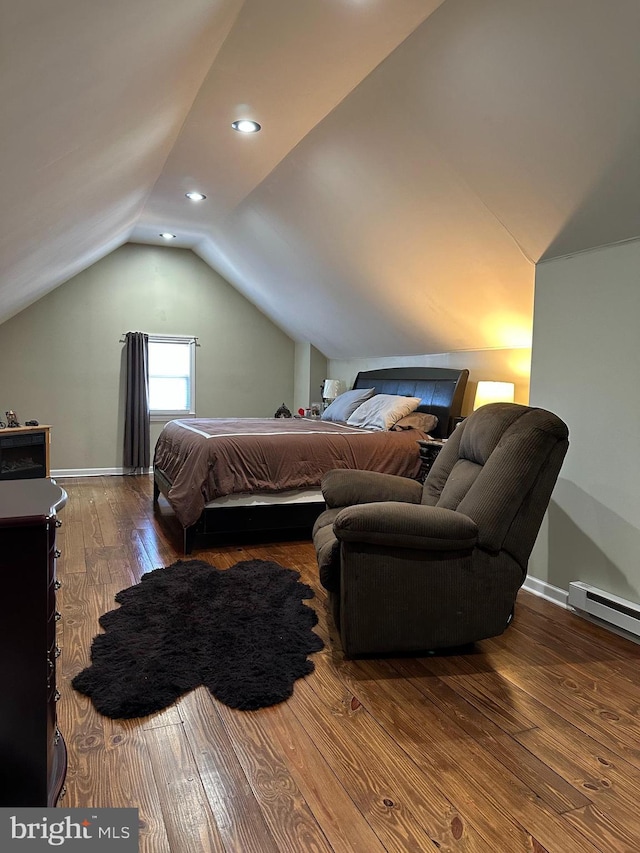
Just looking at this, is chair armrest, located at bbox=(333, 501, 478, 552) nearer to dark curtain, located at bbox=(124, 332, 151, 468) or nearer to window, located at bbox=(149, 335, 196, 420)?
dark curtain, located at bbox=(124, 332, 151, 468)

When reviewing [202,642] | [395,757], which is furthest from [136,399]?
[395,757]

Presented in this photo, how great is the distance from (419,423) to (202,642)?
2694mm

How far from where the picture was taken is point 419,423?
4.55 meters

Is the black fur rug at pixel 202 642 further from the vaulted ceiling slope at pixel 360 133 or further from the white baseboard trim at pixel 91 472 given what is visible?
the white baseboard trim at pixel 91 472

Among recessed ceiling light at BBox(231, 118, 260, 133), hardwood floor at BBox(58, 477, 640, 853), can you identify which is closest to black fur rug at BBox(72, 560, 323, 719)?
hardwood floor at BBox(58, 477, 640, 853)

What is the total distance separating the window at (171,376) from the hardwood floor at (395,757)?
4.64 m

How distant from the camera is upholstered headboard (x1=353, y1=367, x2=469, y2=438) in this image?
4.54 m

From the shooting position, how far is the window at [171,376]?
6922 mm

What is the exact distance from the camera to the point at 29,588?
4.08 ft

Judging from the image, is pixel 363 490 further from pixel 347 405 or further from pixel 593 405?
pixel 347 405

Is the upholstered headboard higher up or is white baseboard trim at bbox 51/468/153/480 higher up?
the upholstered headboard

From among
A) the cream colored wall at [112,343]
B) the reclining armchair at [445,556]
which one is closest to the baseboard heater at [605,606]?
the reclining armchair at [445,556]

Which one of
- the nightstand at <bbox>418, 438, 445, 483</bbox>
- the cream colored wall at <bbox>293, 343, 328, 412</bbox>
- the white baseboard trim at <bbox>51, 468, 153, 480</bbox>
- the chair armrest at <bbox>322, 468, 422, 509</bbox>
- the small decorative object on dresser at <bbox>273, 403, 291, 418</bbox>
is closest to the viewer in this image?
the chair armrest at <bbox>322, 468, 422, 509</bbox>

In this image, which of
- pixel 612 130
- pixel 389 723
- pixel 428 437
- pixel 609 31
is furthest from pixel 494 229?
pixel 389 723
